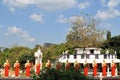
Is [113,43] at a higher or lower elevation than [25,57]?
higher

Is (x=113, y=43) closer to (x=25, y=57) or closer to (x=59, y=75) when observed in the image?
(x=25, y=57)

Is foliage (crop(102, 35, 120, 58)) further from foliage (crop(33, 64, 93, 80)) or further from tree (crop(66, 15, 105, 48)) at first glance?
foliage (crop(33, 64, 93, 80))

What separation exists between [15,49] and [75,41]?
47.9 feet

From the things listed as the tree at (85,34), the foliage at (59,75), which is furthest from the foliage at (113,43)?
the foliage at (59,75)

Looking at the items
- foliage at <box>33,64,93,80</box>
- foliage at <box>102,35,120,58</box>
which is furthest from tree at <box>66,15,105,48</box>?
Result: foliage at <box>33,64,93,80</box>

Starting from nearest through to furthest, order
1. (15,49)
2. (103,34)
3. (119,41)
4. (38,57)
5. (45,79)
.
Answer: (45,79) < (38,57) < (103,34) < (119,41) < (15,49)

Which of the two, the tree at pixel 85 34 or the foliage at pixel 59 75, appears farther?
the tree at pixel 85 34

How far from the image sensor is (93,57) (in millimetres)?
35312

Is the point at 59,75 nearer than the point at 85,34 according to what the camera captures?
Yes

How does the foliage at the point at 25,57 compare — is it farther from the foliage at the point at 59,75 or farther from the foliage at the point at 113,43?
the foliage at the point at 59,75

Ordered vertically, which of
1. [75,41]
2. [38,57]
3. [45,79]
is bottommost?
[45,79]

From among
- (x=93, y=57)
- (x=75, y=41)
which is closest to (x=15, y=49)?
(x=75, y=41)

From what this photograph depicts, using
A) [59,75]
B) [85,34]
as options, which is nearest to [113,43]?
[85,34]

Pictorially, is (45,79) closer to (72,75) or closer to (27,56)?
(72,75)
